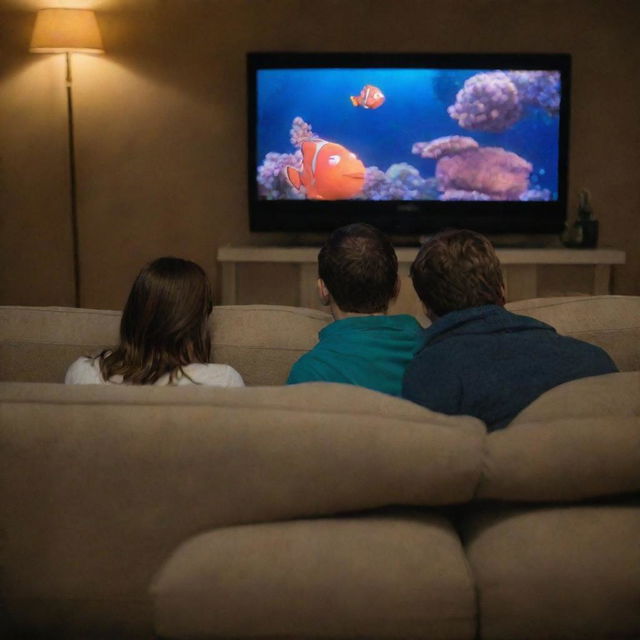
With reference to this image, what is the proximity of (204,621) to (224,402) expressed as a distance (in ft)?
0.88

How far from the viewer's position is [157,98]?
17.1 ft

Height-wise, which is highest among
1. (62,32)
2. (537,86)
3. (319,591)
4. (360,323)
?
(62,32)

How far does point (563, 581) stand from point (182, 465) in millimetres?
487

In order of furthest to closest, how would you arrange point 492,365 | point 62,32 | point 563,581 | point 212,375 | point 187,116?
1. point 187,116
2. point 62,32
3. point 212,375
4. point 492,365
5. point 563,581

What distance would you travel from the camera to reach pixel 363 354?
179 cm

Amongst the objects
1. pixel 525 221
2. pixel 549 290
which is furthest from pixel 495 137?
pixel 549 290

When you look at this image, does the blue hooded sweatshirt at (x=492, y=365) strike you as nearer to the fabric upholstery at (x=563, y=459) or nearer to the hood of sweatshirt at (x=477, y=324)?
the hood of sweatshirt at (x=477, y=324)

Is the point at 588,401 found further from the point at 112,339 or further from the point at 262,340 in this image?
the point at 112,339

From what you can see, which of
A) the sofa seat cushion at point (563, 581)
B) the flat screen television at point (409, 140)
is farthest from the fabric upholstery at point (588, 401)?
the flat screen television at point (409, 140)

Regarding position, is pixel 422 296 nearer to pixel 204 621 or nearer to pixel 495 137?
pixel 204 621

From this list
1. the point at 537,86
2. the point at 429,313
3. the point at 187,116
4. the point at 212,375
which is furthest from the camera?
the point at 187,116

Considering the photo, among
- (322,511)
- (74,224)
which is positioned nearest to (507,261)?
(74,224)

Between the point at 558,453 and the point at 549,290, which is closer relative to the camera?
the point at 558,453

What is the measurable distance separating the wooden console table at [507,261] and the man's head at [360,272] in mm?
2780
